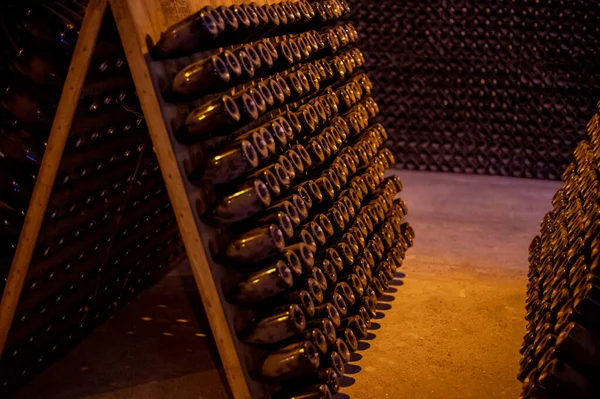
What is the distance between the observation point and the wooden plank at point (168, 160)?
191 cm

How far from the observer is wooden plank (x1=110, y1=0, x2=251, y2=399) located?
1.91 meters

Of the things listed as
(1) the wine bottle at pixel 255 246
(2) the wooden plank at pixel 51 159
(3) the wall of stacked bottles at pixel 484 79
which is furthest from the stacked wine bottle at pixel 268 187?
(3) the wall of stacked bottles at pixel 484 79

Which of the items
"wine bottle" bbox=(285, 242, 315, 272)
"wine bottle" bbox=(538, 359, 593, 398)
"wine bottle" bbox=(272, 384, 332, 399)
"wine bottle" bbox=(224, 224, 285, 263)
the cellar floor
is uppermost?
"wine bottle" bbox=(224, 224, 285, 263)

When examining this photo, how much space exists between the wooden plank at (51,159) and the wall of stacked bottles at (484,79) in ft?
15.9

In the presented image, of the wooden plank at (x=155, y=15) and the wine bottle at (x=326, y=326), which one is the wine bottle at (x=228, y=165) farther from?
the wine bottle at (x=326, y=326)

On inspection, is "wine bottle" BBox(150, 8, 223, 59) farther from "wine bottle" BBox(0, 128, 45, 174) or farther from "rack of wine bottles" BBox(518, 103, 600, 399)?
"rack of wine bottles" BBox(518, 103, 600, 399)

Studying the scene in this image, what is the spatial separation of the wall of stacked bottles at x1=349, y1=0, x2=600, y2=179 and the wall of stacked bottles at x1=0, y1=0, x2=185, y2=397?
3.92 metres

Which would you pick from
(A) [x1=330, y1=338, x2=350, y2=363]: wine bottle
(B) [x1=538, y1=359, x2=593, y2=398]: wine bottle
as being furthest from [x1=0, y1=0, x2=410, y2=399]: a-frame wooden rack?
(B) [x1=538, y1=359, x2=593, y2=398]: wine bottle

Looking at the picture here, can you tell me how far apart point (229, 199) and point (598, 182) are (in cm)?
144

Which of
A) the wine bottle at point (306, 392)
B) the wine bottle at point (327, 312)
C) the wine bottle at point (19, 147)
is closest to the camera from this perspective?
the wine bottle at point (306, 392)

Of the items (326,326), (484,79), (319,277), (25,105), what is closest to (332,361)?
(326,326)

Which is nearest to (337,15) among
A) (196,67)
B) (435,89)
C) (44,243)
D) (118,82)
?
(118,82)

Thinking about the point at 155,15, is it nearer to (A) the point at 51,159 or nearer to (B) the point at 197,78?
(B) the point at 197,78

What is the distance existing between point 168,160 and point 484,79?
5.03m
